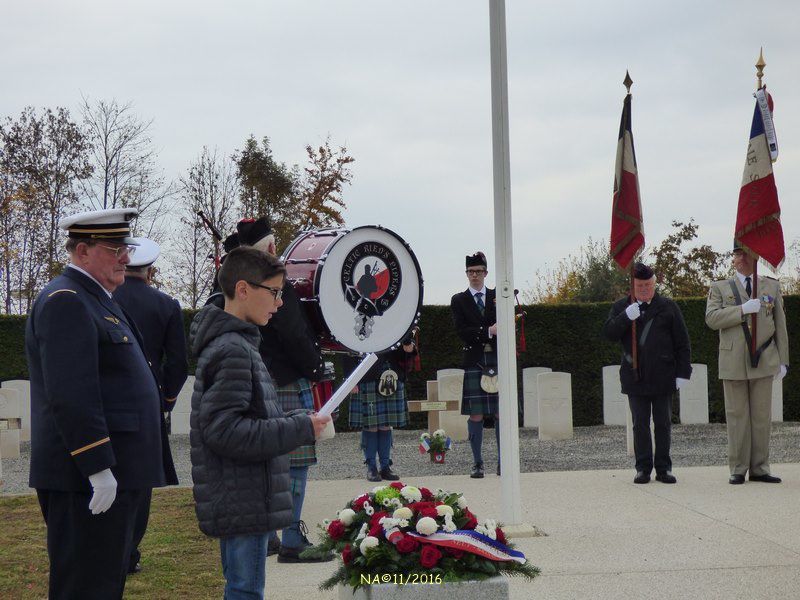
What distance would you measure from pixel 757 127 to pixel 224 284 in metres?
6.84

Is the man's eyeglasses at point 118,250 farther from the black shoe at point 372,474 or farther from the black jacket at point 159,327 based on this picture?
the black shoe at point 372,474

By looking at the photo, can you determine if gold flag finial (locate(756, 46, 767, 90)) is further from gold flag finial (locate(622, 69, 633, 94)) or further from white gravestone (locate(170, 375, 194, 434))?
white gravestone (locate(170, 375, 194, 434))

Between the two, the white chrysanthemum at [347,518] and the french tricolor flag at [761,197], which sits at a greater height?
the french tricolor flag at [761,197]

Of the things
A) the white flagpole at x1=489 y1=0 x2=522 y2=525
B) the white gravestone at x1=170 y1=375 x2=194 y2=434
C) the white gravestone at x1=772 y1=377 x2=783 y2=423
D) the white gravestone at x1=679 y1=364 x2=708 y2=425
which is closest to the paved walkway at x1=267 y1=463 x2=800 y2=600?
the white flagpole at x1=489 y1=0 x2=522 y2=525

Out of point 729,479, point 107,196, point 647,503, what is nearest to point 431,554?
point 647,503

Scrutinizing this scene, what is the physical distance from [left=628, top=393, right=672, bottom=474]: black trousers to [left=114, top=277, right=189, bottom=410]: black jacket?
176 inches

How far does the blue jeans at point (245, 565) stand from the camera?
357 cm

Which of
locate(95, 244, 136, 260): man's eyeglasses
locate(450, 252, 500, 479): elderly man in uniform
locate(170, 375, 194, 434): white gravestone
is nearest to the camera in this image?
locate(95, 244, 136, 260): man's eyeglasses

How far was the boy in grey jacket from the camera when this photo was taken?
11.3 feet

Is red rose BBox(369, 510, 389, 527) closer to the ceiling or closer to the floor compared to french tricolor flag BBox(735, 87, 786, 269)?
closer to the floor

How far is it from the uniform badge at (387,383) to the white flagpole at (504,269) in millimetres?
2726

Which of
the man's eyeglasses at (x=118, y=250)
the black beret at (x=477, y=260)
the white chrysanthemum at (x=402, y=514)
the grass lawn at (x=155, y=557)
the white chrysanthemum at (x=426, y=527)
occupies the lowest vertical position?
the grass lawn at (x=155, y=557)

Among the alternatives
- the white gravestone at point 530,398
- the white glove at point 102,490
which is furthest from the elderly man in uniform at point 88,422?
the white gravestone at point 530,398

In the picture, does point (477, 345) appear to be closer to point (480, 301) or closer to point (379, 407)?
point (480, 301)
